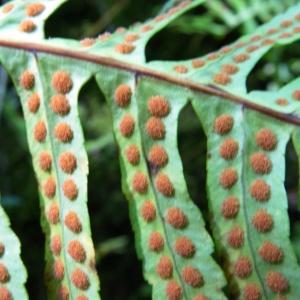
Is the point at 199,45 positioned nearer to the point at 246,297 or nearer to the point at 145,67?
the point at 145,67

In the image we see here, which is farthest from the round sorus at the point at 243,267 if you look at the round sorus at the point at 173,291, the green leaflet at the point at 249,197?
the round sorus at the point at 173,291

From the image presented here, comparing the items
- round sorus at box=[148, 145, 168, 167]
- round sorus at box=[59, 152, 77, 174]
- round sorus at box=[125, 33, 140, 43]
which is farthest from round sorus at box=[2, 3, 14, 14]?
round sorus at box=[148, 145, 168, 167]

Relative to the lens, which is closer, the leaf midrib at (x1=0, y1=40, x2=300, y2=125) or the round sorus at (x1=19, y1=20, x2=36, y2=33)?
the leaf midrib at (x1=0, y1=40, x2=300, y2=125)

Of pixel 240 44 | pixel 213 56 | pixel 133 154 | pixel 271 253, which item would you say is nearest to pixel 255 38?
pixel 240 44

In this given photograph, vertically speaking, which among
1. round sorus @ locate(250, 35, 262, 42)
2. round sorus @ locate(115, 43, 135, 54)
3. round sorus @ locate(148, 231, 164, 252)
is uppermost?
round sorus @ locate(115, 43, 135, 54)

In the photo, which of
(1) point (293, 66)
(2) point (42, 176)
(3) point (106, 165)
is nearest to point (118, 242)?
(3) point (106, 165)

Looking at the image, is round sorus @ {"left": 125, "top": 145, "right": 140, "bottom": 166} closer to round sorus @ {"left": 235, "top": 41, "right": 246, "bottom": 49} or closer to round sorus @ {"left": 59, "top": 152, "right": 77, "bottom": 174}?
round sorus @ {"left": 59, "top": 152, "right": 77, "bottom": 174}
